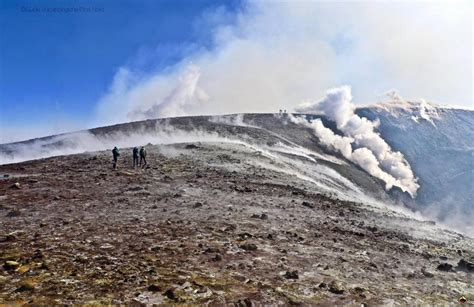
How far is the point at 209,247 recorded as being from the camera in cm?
1376

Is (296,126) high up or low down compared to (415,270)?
up

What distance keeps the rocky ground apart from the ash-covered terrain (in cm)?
5

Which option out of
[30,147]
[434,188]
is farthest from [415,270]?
[434,188]

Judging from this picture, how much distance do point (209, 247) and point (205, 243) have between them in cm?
49

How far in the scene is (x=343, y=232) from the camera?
1844 centimetres

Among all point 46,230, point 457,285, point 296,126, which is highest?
point 296,126

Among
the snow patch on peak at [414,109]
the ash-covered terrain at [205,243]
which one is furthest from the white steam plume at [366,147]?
the ash-covered terrain at [205,243]

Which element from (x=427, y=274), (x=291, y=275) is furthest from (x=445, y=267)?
(x=291, y=275)

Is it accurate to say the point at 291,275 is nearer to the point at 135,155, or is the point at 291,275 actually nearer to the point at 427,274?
the point at 427,274

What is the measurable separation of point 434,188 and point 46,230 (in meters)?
69.9

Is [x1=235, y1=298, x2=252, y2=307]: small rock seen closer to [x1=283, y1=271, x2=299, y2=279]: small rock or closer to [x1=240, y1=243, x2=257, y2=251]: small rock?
[x1=283, y1=271, x2=299, y2=279]: small rock

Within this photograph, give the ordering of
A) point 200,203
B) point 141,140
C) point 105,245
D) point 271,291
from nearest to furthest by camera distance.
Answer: point 271,291 → point 105,245 → point 200,203 → point 141,140

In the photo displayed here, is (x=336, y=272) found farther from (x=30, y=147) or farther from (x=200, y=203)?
(x=30, y=147)

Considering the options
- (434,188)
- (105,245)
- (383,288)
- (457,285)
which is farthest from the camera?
(434,188)
